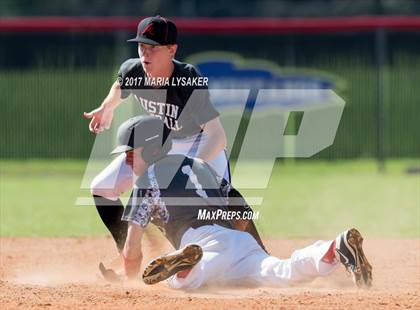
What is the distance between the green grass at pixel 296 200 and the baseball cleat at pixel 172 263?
5003mm

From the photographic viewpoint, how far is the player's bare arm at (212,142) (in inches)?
323

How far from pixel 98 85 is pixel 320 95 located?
5206 mm

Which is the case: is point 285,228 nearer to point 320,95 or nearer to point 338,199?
point 338,199

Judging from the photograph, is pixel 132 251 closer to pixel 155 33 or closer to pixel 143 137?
pixel 143 137

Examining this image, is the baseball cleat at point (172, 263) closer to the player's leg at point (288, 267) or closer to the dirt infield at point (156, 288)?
the dirt infield at point (156, 288)

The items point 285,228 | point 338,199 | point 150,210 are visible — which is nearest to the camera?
point 150,210

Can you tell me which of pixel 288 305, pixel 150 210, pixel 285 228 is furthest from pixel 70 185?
pixel 288 305

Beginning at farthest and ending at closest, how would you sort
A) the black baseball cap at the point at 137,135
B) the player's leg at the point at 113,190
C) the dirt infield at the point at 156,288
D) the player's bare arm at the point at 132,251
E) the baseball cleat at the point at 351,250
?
the player's leg at the point at 113,190 → the black baseball cap at the point at 137,135 → the player's bare arm at the point at 132,251 → the baseball cleat at the point at 351,250 → the dirt infield at the point at 156,288

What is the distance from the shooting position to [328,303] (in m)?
6.52

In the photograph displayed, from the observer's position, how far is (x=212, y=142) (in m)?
8.25

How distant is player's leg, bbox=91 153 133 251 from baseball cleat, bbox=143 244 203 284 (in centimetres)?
141

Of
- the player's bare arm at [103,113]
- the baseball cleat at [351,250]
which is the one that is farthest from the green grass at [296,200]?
the baseball cleat at [351,250]

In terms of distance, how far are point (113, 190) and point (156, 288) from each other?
1.08m

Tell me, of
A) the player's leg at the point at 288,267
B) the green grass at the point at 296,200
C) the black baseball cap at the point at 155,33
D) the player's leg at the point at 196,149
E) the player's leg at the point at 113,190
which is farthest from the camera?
the green grass at the point at 296,200
